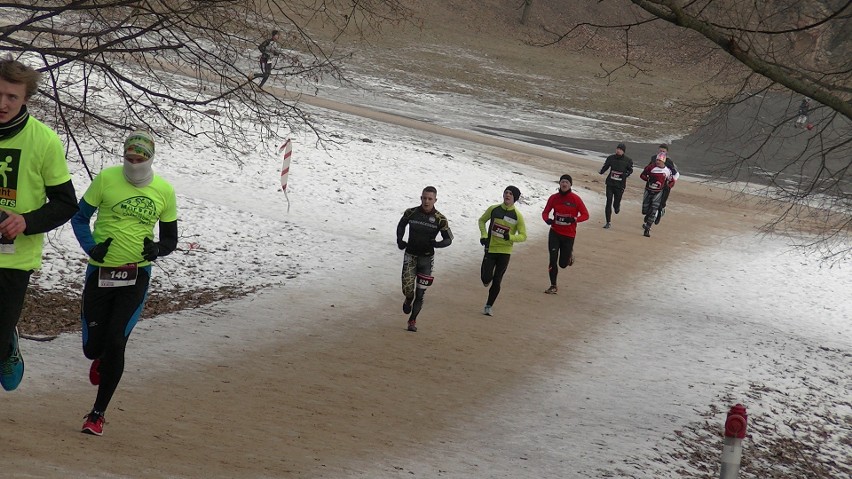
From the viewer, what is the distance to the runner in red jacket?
1523cm

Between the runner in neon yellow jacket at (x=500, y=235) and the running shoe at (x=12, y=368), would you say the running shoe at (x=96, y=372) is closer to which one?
the running shoe at (x=12, y=368)

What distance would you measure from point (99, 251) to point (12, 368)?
3.25 ft

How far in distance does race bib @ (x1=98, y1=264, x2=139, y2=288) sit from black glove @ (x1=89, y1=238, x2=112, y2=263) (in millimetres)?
77

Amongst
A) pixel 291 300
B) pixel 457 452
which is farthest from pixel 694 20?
pixel 291 300

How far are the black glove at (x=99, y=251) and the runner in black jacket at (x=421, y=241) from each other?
547 centimetres

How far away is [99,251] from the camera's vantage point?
625 cm

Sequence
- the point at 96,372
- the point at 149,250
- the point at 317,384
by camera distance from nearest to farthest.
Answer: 1. the point at 149,250
2. the point at 96,372
3. the point at 317,384

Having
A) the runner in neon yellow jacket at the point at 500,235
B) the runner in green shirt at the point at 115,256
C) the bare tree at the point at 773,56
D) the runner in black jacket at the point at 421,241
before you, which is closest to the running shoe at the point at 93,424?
the runner in green shirt at the point at 115,256

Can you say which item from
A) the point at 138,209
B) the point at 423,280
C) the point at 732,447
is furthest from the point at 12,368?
the point at 423,280

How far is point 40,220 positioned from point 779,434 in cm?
813

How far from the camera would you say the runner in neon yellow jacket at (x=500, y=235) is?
1309 cm

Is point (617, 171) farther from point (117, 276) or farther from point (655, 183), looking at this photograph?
point (117, 276)

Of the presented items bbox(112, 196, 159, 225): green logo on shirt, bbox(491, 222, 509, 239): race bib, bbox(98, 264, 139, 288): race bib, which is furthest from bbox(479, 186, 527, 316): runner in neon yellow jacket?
bbox(98, 264, 139, 288): race bib

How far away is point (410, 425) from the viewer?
8430 mm
